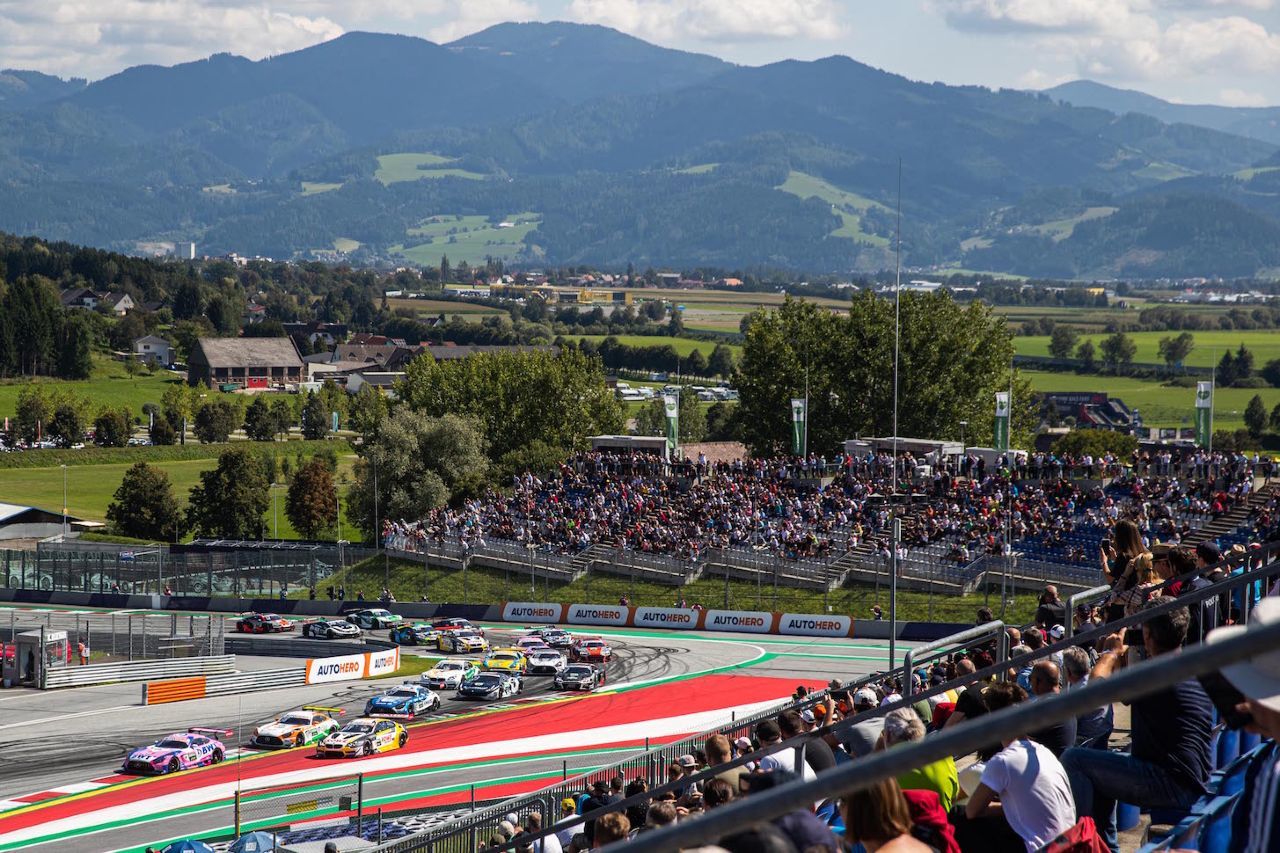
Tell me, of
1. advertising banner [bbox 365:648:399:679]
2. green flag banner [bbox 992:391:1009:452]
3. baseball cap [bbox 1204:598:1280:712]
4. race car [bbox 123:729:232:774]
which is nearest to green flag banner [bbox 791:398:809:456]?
green flag banner [bbox 992:391:1009:452]

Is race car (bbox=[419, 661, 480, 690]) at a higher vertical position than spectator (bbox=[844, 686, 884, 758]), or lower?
lower

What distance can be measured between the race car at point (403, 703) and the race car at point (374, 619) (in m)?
15.7

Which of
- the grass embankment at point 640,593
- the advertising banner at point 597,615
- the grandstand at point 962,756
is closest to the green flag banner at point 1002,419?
the grass embankment at point 640,593

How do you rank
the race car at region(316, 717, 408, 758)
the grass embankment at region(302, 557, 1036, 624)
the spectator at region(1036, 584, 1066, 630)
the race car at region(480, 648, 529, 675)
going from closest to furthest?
the spectator at region(1036, 584, 1066, 630) → the race car at region(316, 717, 408, 758) → the race car at region(480, 648, 529, 675) → the grass embankment at region(302, 557, 1036, 624)

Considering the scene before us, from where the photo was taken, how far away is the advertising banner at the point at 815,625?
163ft

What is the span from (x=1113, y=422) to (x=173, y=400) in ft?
277

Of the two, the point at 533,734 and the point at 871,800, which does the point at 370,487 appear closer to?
the point at 533,734

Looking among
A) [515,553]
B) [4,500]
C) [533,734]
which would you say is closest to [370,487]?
[515,553]

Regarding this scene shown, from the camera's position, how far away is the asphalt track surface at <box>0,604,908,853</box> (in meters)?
30.6

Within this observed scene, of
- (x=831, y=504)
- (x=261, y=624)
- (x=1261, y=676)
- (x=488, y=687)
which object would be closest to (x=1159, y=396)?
(x=831, y=504)

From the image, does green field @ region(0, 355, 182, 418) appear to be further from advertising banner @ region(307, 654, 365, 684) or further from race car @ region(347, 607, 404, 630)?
advertising banner @ region(307, 654, 365, 684)

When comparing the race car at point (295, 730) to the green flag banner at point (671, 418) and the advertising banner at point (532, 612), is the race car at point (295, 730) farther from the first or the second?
the green flag banner at point (671, 418)

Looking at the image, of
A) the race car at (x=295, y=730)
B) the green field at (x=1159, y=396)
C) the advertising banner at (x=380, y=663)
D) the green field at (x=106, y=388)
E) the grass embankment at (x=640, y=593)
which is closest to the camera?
the race car at (x=295, y=730)

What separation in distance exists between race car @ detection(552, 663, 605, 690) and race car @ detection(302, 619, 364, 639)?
1321 cm
